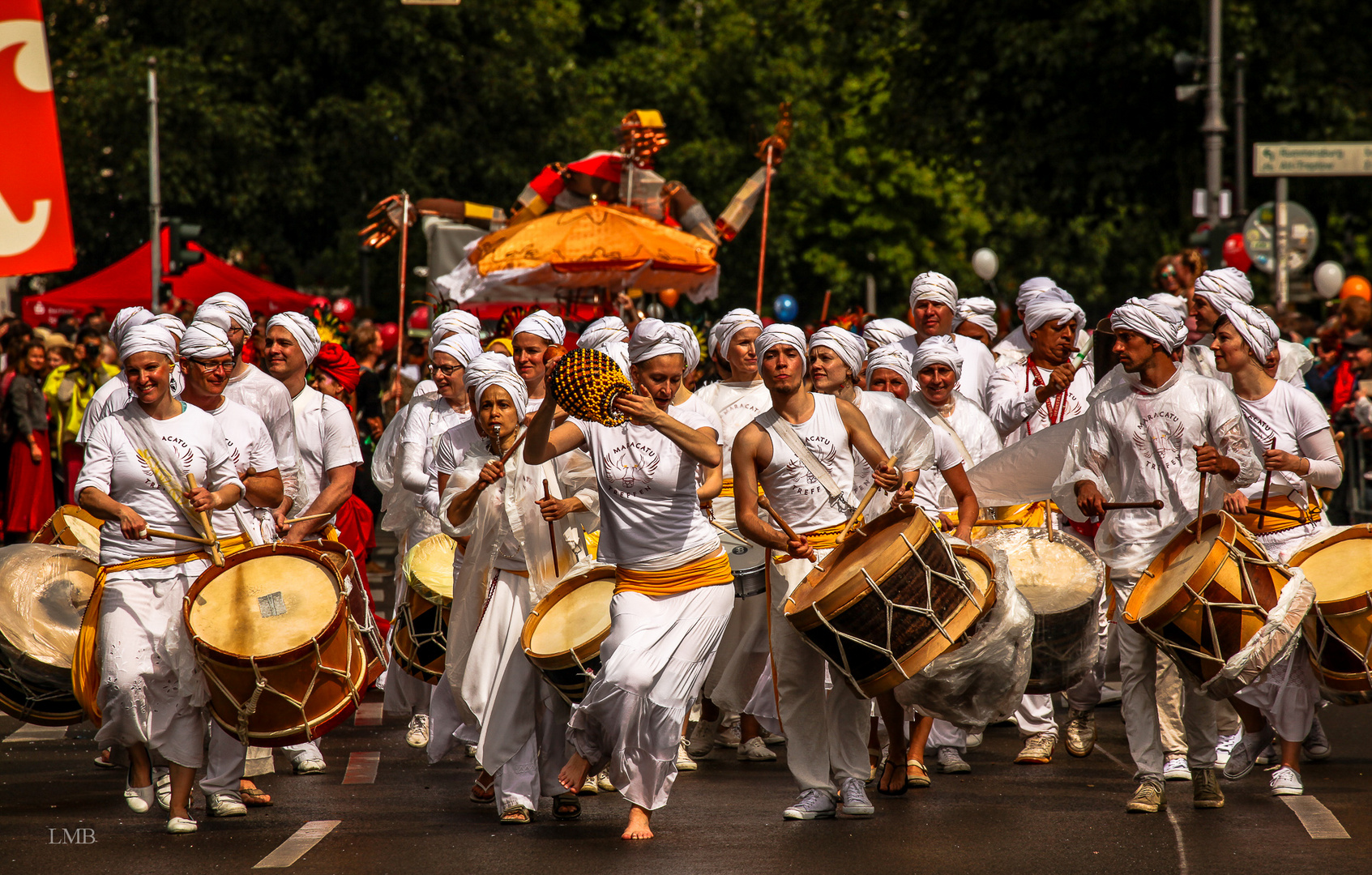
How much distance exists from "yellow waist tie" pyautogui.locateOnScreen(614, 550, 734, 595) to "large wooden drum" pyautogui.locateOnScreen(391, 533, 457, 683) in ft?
5.04

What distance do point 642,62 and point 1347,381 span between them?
3214 cm

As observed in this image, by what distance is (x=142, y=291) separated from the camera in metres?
28.1

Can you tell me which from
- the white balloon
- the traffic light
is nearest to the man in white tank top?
the traffic light

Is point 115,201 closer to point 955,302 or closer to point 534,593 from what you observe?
point 955,302

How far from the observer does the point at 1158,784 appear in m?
7.77

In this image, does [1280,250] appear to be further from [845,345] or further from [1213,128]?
[845,345]

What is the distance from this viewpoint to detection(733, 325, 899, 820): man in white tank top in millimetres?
7680

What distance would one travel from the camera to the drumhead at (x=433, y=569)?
8.83 m

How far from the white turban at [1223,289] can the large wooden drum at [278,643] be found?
4032 millimetres

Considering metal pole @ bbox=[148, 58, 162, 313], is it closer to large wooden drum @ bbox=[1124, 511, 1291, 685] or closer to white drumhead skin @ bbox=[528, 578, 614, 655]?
white drumhead skin @ bbox=[528, 578, 614, 655]

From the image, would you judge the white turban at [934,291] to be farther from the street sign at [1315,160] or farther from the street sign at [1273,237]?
the street sign at [1273,237]

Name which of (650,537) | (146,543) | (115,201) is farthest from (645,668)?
(115,201)

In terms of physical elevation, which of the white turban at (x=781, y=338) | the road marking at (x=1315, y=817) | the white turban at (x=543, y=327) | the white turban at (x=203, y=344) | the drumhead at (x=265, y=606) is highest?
the white turban at (x=203, y=344)

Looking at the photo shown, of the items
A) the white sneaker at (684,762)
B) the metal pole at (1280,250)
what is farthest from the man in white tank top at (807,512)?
the metal pole at (1280,250)
